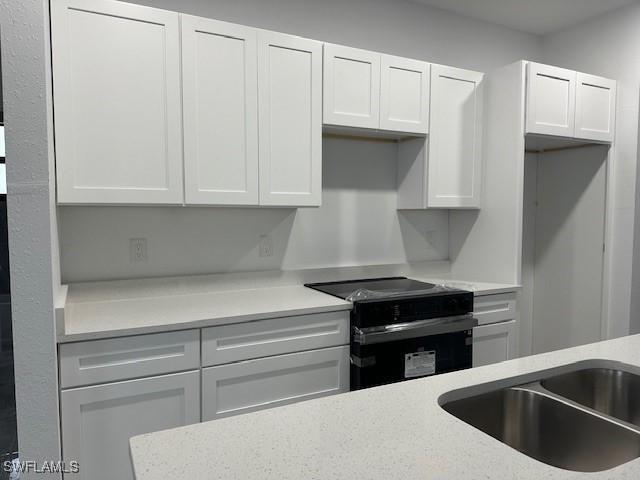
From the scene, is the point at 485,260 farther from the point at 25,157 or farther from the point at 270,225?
the point at 25,157

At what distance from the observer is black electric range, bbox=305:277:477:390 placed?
2.20 metres

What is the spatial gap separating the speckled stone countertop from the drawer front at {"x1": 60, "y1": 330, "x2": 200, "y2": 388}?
40 millimetres

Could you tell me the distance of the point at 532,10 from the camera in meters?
3.20

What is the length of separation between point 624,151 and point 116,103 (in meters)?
3.24

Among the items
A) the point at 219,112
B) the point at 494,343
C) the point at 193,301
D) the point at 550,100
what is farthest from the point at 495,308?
the point at 219,112

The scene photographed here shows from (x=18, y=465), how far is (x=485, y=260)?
268 cm

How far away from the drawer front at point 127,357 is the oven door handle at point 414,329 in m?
0.78

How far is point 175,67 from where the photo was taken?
6.84ft

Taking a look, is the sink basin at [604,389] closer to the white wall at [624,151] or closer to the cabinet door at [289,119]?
the cabinet door at [289,119]

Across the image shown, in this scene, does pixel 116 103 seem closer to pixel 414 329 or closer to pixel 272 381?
pixel 272 381

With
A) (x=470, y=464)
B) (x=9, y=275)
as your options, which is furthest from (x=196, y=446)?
(x=9, y=275)

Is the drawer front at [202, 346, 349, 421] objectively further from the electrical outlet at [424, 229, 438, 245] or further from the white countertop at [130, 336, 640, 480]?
the electrical outlet at [424, 229, 438, 245]

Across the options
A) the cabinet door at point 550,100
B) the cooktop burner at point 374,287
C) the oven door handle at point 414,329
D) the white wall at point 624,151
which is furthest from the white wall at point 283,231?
the white wall at point 624,151

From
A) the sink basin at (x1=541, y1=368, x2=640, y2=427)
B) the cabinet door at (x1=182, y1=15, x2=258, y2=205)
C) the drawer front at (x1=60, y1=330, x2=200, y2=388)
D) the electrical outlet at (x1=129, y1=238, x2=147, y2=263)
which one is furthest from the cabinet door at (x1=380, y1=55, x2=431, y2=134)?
the sink basin at (x1=541, y1=368, x2=640, y2=427)
